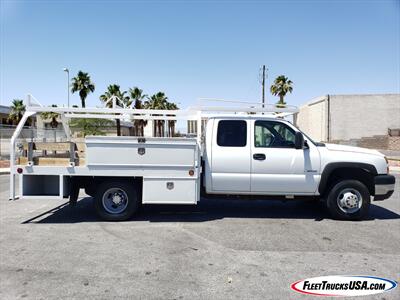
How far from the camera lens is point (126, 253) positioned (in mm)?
4574

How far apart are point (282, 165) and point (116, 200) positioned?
3312 mm

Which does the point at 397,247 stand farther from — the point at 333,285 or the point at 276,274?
the point at 276,274

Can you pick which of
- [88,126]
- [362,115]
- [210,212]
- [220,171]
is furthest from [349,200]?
[362,115]

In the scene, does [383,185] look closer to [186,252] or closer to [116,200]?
[186,252]

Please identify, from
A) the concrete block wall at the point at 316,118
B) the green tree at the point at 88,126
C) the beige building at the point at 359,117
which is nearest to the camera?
the green tree at the point at 88,126

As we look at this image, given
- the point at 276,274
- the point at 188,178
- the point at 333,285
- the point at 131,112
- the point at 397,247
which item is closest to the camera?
the point at 333,285

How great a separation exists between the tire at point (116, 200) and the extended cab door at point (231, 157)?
162 cm

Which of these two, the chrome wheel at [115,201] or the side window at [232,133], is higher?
the side window at [232,133]

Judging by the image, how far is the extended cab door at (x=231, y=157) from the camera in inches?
242

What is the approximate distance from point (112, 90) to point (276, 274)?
38780 millimetres

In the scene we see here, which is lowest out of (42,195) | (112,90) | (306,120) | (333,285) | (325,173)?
(333,285)

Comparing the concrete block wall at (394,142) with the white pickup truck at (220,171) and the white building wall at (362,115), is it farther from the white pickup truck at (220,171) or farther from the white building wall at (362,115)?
the white pickup truck at (220,171)

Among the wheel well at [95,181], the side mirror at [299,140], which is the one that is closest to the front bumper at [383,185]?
the side mirror at [299,140]

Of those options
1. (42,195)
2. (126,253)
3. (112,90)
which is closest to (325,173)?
(126,253)
